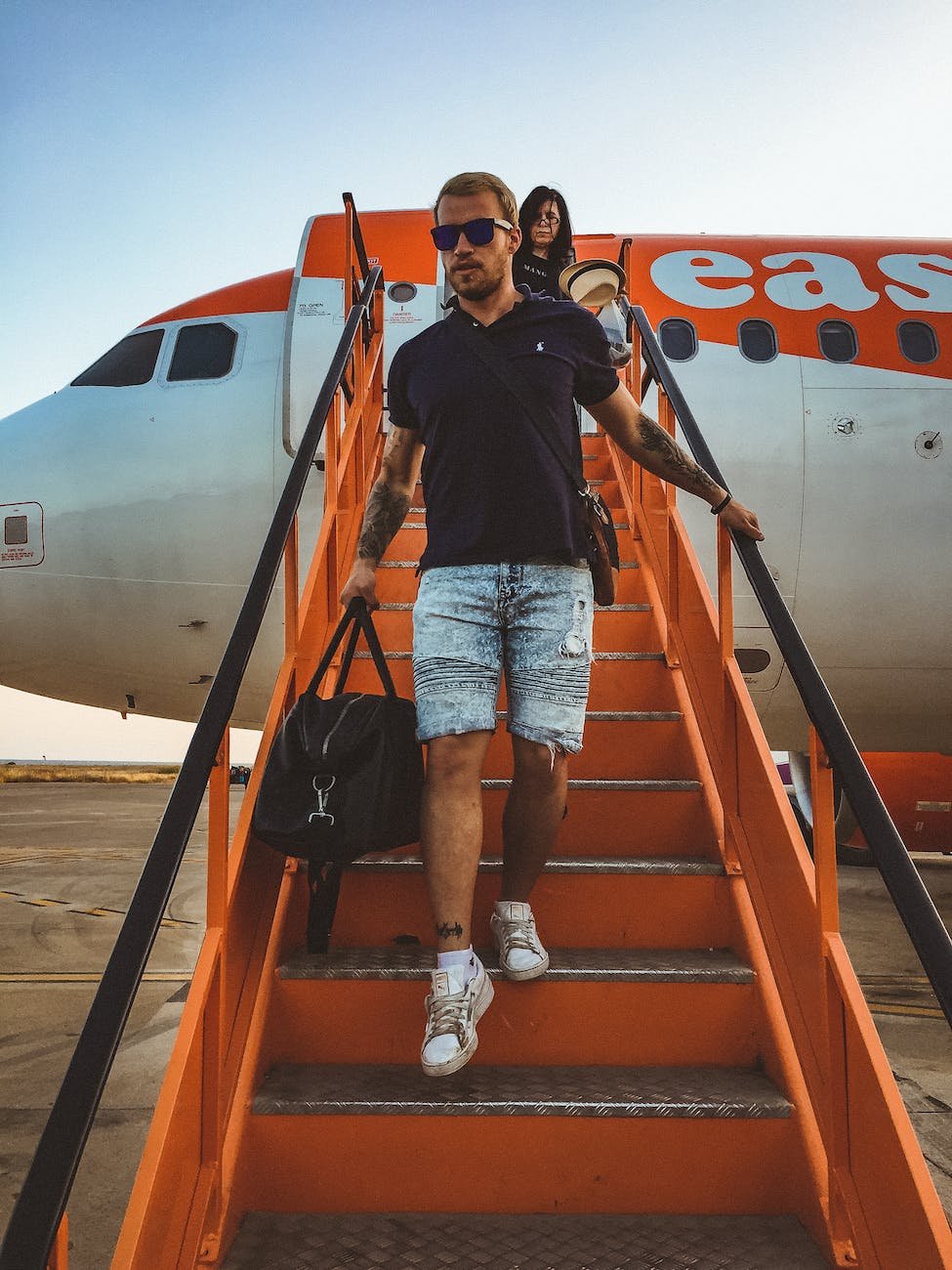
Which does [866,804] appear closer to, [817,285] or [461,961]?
[461,961]

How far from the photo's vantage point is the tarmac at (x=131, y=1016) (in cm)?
282

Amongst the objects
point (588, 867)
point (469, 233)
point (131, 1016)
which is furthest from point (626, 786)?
point (131, 1016)

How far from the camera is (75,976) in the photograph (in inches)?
207

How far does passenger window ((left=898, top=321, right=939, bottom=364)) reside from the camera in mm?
5090

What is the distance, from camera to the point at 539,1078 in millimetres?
1942

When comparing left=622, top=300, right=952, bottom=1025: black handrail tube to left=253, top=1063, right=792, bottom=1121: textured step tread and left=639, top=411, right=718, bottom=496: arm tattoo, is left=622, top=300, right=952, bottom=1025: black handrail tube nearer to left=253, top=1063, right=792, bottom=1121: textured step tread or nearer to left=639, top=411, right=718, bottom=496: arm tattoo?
left=639, top=411, right=718, bottom=496: arm tattoo

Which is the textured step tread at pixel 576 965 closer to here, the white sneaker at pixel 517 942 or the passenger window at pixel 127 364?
the white sneaker at pixel 517 942

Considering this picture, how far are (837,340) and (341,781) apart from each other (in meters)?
4.43

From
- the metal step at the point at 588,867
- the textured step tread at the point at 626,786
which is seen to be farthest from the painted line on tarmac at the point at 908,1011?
the metal step at the point at 588,867

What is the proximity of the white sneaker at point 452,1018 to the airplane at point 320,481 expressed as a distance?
10.3 ft

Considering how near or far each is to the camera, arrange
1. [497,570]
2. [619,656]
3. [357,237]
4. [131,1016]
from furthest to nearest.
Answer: [131,1016], [357,237], [619,656], [497,570]

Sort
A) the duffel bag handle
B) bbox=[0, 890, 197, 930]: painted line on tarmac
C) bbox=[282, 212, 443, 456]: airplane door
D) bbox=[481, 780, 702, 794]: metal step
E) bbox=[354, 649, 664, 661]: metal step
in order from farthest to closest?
bbox=[0, 890, 197, 930]: painted line on tarmac < bbox=[282, 212, 443, 456]: airplane door < bbox=[354, 649, 664, 661]: metal step < bbox=[481, 780, 702, 794]: metal step < the duffel bag handle

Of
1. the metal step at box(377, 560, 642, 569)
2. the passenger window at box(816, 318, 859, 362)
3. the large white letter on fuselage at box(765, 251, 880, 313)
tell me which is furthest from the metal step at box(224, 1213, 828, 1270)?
the large white letter on fuselage at box(765, 251, 880, 313)

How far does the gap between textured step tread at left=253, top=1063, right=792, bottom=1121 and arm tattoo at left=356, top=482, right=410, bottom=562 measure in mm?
1183
